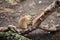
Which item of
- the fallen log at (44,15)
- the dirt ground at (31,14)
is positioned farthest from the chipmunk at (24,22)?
the dirt ground at (31,14)

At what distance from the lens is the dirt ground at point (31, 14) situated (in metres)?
4.21

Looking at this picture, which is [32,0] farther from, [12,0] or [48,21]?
[48,21]

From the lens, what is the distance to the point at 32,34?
168 inches

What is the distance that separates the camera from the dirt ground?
4215 millimetres

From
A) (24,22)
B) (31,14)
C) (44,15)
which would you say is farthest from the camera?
(31,14)

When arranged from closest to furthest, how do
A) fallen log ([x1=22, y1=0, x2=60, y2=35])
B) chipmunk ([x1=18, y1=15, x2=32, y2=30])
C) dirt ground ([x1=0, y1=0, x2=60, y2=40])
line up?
fallen log ([x1=22, y1=0, x2=60, y2=35]), chipmunk ([x1=18, y1=15, x2=32, y2=30]), dirt ground ([x1=0, y1=0, x2=60, y2=40])

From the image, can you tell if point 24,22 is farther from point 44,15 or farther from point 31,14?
point 31,14

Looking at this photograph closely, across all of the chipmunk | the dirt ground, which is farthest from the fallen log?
the dirt ground

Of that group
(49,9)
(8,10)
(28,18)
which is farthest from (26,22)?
(8,10)

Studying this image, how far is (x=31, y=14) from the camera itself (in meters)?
5.06

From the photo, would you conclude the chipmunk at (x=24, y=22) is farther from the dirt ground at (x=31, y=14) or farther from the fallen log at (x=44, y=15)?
the dirt ground at (x=31, y=14)

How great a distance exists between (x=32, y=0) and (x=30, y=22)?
1.86 metres

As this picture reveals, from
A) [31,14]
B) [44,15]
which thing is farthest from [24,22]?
[31,14]

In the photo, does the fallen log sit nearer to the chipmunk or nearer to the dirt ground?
the chipmunk
